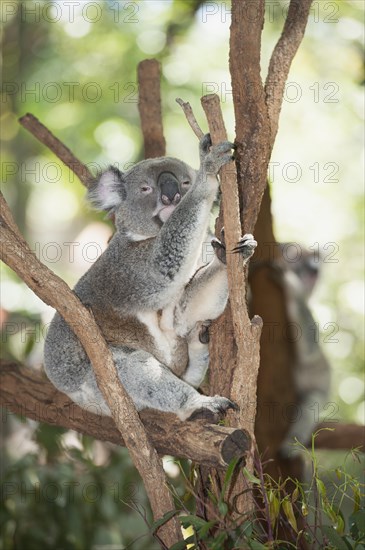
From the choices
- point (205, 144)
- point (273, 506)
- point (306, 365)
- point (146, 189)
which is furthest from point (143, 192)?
point (306, 365)

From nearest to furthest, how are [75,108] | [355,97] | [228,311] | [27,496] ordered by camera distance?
[228,311], [27,496], [355,97], [75,108]

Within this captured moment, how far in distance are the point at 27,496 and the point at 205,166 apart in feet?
12.3

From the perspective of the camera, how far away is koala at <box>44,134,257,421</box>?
3291 mm

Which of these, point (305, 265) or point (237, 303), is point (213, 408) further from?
point (305, 265)

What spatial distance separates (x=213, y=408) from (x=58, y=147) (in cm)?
242

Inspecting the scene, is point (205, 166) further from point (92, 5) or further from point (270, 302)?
point (92, 5)

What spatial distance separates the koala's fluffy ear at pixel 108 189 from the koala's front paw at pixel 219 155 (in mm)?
1014

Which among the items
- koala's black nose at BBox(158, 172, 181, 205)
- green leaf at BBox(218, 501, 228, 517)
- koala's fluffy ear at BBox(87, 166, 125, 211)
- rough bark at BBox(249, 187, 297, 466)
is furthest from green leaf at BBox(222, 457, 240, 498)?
rough bark at BBox(249, 187, 297, 466)

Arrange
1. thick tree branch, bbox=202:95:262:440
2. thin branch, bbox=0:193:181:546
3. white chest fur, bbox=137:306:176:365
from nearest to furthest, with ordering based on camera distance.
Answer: thick tree branch, bbox=202:95:262:440, thin branch, bbox=0:193:181:546, white chest fur, bbox=137:306:176:365

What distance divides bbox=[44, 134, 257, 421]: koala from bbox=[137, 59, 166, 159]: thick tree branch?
3.51 feet

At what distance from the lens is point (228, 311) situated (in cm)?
347

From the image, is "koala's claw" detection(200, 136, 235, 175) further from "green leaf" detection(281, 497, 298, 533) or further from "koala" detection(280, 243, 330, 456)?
"koala" detection(280, 243, 330, 456)

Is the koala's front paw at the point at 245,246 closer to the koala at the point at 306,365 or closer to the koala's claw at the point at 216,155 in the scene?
the koala's claw at the point at 216,155

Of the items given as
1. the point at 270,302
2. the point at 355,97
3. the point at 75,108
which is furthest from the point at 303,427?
the point at 75,108
